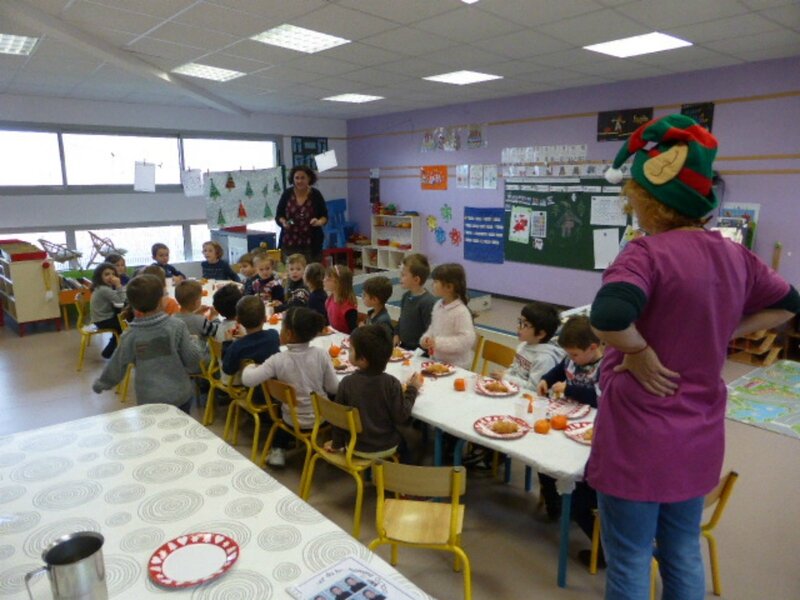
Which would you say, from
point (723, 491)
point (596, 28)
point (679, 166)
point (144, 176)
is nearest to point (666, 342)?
point (679, 166)

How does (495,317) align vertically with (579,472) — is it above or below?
below

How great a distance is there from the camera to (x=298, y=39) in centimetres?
441

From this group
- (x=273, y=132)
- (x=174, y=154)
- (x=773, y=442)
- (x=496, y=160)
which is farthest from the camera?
(x=273, y=132)

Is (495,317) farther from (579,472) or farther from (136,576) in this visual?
(136,576)

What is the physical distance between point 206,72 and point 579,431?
5423 mm

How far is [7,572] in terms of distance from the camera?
3.73 ft

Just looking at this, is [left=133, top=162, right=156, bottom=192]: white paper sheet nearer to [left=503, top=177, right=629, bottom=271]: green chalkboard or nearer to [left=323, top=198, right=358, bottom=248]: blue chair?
[left=323, top=198, right=358, bottom=248]: blue chair

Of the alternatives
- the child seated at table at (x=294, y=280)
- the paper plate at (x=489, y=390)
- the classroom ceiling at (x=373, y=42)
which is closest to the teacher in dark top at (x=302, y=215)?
the child seated at table at (x=294, y=280)

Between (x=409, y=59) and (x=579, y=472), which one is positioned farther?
(x=409, y=59)

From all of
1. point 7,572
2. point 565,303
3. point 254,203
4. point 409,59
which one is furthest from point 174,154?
point 7,572

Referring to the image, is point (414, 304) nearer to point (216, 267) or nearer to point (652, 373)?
point (652, 373)

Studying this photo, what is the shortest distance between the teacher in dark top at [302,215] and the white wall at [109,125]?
12.1ft

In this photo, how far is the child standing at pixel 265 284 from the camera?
4.68 metres

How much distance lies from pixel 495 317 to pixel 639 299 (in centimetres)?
583
